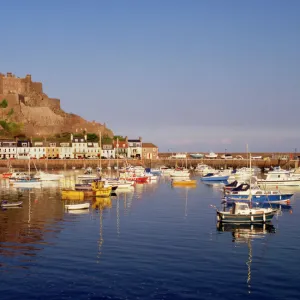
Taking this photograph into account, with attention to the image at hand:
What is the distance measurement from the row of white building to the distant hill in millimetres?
12435

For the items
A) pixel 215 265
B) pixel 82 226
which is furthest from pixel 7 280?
pixel 82 226

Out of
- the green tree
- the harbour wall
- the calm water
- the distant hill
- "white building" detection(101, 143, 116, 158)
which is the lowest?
the calm water

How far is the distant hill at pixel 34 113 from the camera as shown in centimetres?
14700

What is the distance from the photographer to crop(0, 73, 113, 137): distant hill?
147000 millimetres

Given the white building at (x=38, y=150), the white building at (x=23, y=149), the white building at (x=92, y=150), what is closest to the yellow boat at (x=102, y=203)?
the white building at (x=23, y=149)

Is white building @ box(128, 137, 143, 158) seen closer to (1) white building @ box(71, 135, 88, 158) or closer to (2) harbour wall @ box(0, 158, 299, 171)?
(2) harbour wall @ box(0, 158, 299, 171)

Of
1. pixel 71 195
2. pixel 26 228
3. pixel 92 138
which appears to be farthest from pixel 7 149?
pixel 26 228

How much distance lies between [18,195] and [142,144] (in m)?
84.0

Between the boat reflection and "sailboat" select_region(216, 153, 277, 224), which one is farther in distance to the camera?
"sailboat" select_region(216, 153, 277, 224)

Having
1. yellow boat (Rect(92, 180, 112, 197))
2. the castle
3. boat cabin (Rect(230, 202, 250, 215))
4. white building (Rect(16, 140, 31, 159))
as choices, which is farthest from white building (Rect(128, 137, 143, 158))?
boat cabin (Rect(230, 202, 250, 215))

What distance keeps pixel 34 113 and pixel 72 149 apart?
22.8 meters

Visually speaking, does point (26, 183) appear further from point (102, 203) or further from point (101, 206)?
point (101, 206)

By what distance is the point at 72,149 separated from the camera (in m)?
134

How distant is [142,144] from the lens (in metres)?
142
